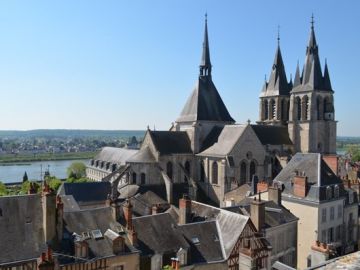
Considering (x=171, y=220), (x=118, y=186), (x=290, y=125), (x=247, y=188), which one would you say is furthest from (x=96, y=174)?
(x=171, y=220)

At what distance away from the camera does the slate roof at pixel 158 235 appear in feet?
55.0

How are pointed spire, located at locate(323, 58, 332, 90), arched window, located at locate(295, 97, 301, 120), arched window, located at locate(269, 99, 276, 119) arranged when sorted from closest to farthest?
pointed spire, located at locate(323, 58, 332, 90) → arched window, located at locate(295, 97, 301, 120) → arched window, located at locate(269, 99, 276, 119)

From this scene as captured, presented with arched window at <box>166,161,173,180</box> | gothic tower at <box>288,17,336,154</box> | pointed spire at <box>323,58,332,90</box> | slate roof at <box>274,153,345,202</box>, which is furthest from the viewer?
pointed spire at <box>323,58,332,90</box>

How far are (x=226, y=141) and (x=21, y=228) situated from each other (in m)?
23.3

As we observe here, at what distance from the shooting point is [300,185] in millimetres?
25016

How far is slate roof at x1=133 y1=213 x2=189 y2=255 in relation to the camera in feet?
55.0

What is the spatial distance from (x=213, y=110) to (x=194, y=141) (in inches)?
165

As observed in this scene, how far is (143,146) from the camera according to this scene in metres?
37.4

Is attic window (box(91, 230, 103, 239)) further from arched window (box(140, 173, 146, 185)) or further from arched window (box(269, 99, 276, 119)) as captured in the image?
arched window (box(269, 99, 276, 119))

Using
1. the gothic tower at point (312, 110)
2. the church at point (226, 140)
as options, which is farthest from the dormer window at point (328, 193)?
the gothic tower at point (312, 110)

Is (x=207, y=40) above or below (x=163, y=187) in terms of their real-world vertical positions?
above

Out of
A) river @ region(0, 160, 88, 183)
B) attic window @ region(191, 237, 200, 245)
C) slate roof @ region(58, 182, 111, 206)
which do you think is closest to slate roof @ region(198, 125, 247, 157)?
slate roof @ region(58, 182, 111, 206)

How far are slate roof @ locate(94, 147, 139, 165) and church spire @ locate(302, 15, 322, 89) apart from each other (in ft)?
78.8

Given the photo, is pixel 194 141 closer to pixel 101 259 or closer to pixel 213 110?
pixel 213 110
